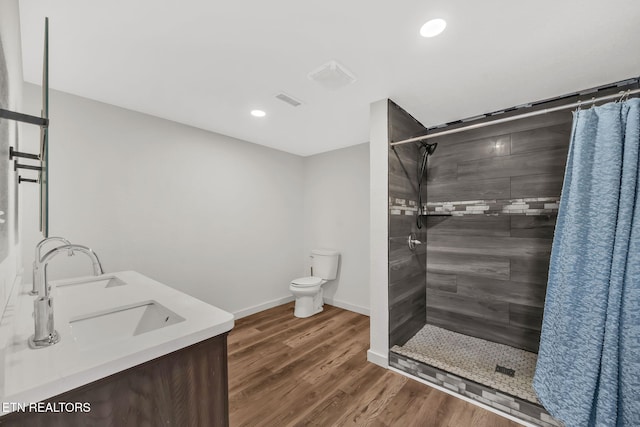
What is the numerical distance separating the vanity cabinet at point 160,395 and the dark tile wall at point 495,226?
2443 millimetres

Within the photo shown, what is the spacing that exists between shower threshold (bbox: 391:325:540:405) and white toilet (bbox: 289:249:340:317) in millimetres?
1295

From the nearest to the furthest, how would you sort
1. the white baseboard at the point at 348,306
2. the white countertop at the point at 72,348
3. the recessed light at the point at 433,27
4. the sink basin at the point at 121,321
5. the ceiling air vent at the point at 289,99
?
1. the white countertop at the point at 72,348
2. the sink basin at the point at 121,321
3. the recessed light at the point at 433,27
4. the ceiling air vent at the point at 289,99
5. the white baseboard at the point at 348,306

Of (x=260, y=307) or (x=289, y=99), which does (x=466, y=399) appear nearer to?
(x=260, y=307)

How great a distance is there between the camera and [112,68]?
1781 mm

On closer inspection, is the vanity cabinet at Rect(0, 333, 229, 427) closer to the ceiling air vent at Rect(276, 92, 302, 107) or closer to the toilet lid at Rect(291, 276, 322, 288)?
the ceiling air vent at Rect(276, 92, 302, 107)

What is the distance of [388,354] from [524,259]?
1.54m

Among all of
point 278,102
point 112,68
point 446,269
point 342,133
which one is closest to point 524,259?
point 446,269

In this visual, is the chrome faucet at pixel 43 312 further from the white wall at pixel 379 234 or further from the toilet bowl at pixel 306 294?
the toilet bowl at pixel 306 294

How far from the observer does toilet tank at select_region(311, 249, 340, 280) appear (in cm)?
361

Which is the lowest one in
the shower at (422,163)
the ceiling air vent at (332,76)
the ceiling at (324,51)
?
the shower at (422,163)

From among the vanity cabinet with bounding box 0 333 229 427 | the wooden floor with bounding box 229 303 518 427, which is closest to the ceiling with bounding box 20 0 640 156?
the vanity cabinet with bounding box 0 333 229 427

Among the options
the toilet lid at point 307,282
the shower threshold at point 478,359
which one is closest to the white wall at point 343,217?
the toilet lid at point 307,282

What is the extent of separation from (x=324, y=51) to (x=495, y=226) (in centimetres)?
226

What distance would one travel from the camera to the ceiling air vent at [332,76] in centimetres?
174
